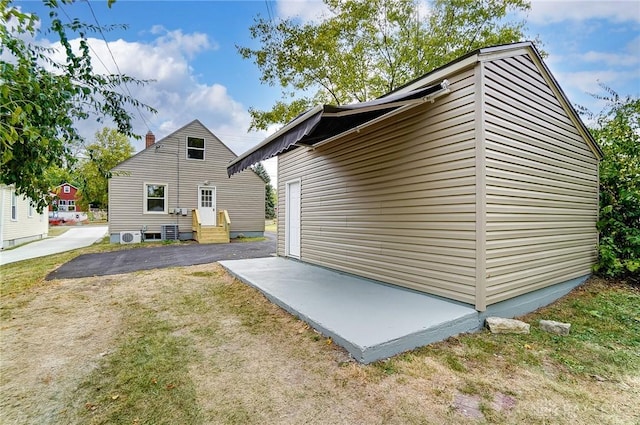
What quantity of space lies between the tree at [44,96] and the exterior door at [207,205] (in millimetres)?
11557

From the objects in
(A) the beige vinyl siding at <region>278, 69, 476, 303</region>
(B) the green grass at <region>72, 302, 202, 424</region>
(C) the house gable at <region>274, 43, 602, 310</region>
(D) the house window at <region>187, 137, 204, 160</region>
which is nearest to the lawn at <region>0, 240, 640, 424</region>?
(B) the green grass at <region>72, 302, 202, 424</region>

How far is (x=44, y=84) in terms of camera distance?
181 centimetres

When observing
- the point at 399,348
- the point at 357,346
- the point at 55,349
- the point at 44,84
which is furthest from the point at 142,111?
the point at 399,348

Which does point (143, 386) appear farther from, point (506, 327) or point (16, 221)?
point (16, 221)

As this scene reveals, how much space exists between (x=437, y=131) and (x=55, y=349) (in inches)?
197

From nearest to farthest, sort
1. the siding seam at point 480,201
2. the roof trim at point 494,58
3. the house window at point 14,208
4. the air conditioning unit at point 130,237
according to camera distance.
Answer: the siding seam at point 480,201 < the roof trim at point 494,58 < the house window at point 14,208 < the air conditioning unit at point 130,237

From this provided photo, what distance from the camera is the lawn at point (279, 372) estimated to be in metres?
2.12

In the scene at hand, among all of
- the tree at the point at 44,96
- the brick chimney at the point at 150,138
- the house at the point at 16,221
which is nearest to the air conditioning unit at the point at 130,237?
the house at the point at 16,221

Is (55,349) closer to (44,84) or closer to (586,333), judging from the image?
(44,84)

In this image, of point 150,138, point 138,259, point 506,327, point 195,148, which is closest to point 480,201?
point 506,327

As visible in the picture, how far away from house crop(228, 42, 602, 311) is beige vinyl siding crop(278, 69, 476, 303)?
0.05 ft

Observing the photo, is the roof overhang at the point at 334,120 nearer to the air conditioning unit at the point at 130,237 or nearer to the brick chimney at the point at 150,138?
the air conditioning unit at the point at 130,237

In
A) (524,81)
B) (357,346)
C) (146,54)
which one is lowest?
(357,346)

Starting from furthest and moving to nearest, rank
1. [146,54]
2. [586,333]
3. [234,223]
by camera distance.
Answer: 1. [234,223]
2. [146,54]
3. [586,333]
